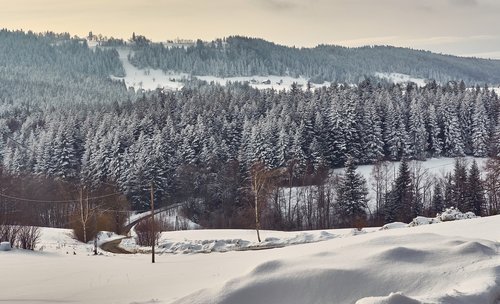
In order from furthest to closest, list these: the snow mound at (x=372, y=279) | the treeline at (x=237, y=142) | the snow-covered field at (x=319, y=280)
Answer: the treeline at (x=237, y=142), the snow-covered field at (x=319, y=280), the snow mound at (x=372, y=279)

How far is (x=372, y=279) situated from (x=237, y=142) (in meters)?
83.0

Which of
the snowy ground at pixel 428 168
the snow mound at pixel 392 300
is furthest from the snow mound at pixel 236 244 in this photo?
the snowy ground at pixel 428 168

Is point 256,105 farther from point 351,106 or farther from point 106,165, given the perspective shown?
point 106,165

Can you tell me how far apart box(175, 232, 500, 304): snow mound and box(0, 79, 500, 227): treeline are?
5827 cm

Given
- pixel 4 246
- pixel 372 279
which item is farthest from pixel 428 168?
pixel 372 279

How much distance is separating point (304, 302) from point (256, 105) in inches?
3956

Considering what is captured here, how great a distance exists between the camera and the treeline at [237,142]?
8100 centimetres

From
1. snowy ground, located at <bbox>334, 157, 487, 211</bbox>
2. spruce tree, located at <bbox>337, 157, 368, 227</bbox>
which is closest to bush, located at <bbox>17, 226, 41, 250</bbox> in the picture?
spruce tree, located at <bbox>337, 157, 368, 227</bbox>

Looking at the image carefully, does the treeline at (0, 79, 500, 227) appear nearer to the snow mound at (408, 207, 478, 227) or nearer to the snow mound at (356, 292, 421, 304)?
the snow mound at (408, 207, 478, 227)

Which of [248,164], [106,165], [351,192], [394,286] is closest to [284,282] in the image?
[394,286]

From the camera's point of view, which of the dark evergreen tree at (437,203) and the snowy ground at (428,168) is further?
the snowy ground at (428,168)

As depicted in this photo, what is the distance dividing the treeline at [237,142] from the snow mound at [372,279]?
58.3 meters

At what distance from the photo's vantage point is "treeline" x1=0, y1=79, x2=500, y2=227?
81.0 metres

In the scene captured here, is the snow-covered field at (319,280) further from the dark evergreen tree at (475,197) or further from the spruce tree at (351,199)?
the dark evergreen tree at (475,197)
